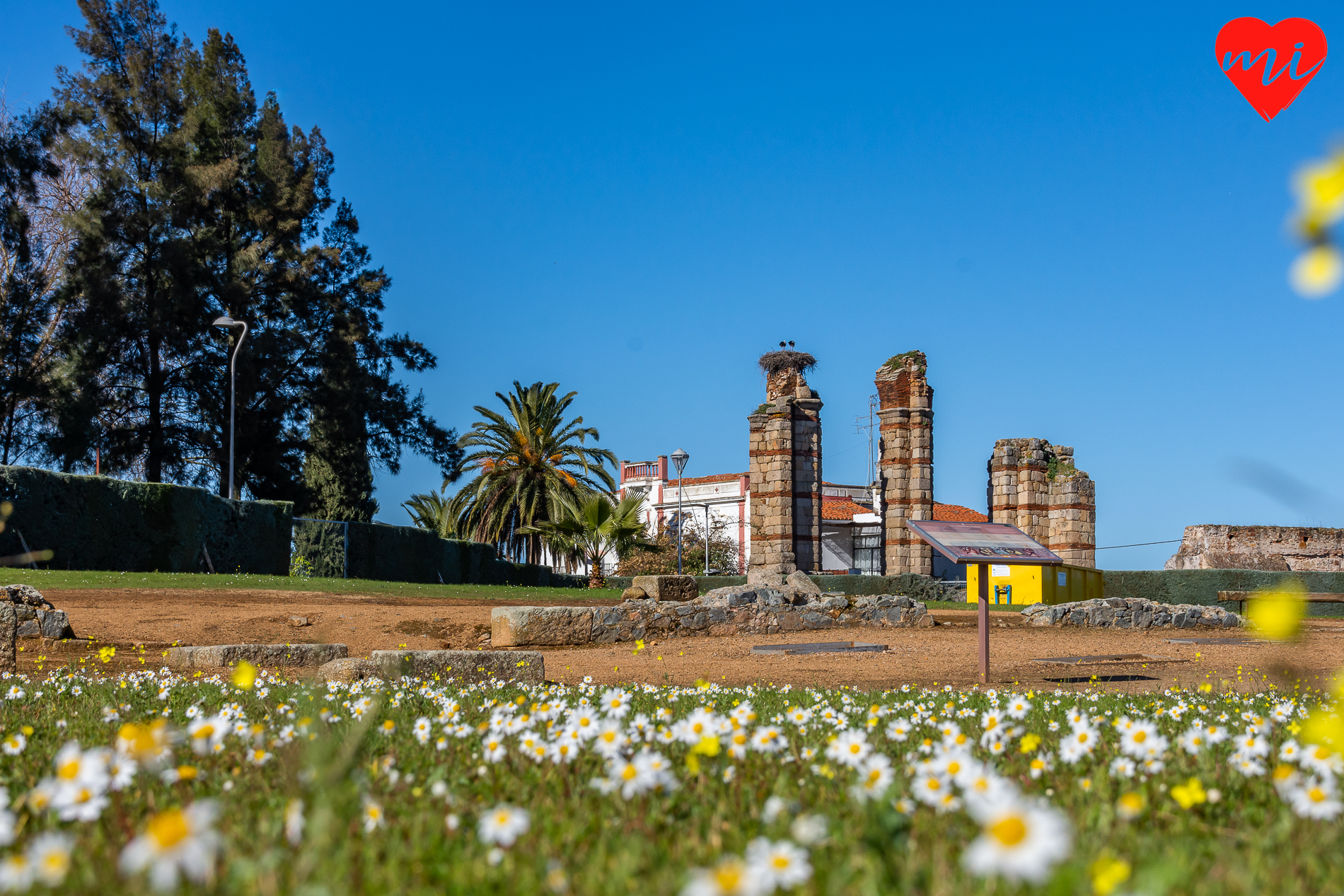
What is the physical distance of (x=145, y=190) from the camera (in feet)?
103

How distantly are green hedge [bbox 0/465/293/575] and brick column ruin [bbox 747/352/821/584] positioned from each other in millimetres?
12985

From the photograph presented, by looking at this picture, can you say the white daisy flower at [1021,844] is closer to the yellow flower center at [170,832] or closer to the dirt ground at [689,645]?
the yellow flower center at [170,832]

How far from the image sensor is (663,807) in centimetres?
270

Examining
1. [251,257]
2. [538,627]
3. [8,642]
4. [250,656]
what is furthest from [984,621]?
[251,257]

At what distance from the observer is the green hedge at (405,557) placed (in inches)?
1111

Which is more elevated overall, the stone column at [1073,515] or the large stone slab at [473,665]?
the stone column at [1073,515]

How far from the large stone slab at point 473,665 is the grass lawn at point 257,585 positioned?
10.3 m

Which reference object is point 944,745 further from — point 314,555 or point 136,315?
point 136,315

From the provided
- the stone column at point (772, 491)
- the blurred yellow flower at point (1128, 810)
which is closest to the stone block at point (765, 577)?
the stone column at point (772, 491)

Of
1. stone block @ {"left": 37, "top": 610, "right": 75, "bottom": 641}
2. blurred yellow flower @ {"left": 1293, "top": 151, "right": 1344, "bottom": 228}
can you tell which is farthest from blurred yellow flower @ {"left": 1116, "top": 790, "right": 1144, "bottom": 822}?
stone block @ {"left": 37, "top": 610, "right": 75, "bottom": 641}

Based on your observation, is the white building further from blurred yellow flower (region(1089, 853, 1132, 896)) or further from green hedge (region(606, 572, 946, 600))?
blurred yellow flower (region(1089, 853, 1132, 896))

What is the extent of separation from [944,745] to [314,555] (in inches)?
1071

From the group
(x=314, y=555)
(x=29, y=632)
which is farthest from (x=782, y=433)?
(x=29, y=632)

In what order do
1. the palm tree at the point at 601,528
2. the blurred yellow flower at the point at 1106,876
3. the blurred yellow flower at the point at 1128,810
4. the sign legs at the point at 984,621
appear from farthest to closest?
the palm tree at the point at 601,528
the sign legs at the point at 984,621
the blurred yellow flower at the point at 1128,810
the blurred yellow flower at the point at 1106,876
